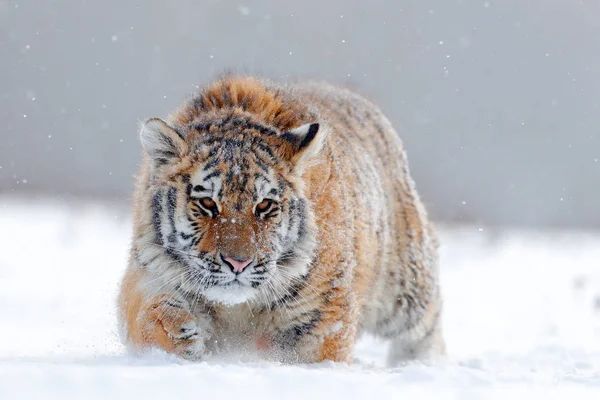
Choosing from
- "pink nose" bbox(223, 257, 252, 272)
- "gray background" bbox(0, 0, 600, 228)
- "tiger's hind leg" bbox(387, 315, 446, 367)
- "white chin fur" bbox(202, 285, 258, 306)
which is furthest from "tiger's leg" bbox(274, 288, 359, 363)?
"gray background" bbox(0, 0, 600, 228)

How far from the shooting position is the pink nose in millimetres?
4938

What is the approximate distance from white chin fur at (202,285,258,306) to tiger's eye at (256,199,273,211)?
0.46 meters

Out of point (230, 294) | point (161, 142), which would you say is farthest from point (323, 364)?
point (161, 142)

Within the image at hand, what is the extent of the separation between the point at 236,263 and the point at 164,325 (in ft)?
2.19

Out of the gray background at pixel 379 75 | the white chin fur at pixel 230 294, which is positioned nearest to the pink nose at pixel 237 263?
the white chin fur at pixel 230 294

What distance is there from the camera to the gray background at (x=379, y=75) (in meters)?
34.3

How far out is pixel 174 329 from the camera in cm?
520

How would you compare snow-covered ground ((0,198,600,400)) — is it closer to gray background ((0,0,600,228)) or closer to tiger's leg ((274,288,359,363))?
tiger's leg ((274,288,359,363))

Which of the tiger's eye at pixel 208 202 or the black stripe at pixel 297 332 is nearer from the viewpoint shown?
the tiger's eye at pixel 208 202

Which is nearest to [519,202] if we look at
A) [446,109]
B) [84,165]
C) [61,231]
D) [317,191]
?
[446,109]

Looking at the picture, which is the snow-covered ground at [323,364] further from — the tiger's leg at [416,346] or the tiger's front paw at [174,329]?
the tiger's leg at [416,346]

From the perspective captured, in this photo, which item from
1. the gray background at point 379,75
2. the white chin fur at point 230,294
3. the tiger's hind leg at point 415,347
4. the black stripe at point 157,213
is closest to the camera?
the white chin fur at point 230,294

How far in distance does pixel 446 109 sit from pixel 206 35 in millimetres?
12427

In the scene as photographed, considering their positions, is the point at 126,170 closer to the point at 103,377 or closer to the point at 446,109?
the point at 446,109
